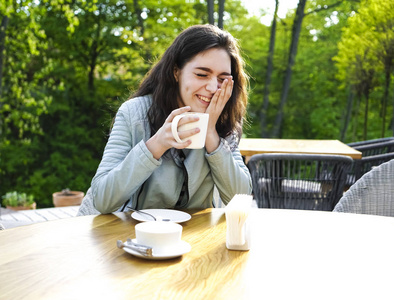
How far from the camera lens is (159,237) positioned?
3.19 feet

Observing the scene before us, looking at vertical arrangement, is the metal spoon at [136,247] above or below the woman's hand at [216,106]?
below

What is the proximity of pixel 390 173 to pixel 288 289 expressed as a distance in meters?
1.01

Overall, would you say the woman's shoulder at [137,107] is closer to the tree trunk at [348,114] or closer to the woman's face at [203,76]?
the woman's face at [203,76]

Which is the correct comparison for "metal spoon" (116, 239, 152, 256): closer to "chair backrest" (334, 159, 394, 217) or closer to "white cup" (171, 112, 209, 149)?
"white cup" (171, 112, 209, 149)

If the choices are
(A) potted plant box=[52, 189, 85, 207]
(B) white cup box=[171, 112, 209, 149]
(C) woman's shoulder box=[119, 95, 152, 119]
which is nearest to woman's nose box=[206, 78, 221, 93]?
(C) woman's shoulder box=[119, 95, 152, 119]

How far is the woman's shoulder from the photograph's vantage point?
5.40 ft

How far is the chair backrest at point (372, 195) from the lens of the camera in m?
1.66

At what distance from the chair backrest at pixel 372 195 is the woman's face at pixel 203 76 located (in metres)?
0.59

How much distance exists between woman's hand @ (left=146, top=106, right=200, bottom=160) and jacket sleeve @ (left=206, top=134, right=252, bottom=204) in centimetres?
23

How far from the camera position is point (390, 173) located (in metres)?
1.67

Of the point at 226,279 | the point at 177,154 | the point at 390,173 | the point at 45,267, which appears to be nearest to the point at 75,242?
the point at 45,267

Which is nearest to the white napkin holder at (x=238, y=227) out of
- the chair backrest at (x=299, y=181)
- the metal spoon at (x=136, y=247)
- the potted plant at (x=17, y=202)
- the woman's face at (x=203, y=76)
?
the metal spoon at (x=136, y=247)

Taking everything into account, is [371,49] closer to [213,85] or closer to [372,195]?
[372,195]

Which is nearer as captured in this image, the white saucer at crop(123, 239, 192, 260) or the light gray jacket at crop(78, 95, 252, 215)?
the white saucer at crop(123, 239, 192, 260)
